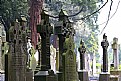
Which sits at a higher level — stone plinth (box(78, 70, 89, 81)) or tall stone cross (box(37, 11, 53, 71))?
tall stone cross (box(37, 11, 53, 71))

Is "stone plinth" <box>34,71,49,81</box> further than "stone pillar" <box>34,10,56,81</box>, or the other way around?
"stone pillar" <box>34,10,56,81</box>

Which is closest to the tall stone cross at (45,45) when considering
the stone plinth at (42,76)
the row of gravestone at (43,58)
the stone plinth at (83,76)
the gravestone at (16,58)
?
the row of gravestone at (43,58)

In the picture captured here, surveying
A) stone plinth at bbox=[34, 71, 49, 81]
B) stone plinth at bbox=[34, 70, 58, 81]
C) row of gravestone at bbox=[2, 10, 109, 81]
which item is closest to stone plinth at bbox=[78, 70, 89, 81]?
row of gravestone at bbox=[2, 10, 109, 81]

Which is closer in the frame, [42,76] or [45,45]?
[42,76]

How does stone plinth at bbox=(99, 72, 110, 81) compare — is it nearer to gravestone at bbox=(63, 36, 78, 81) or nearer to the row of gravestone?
the row of gravestone

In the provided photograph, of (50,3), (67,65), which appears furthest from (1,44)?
(50,3)

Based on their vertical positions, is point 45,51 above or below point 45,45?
below

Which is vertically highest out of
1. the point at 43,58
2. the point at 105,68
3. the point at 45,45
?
the point at 45,45

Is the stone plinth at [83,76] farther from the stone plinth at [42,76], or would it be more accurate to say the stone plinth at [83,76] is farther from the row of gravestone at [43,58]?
the stone plinth at [42,76]

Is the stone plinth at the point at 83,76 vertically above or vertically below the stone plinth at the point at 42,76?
below

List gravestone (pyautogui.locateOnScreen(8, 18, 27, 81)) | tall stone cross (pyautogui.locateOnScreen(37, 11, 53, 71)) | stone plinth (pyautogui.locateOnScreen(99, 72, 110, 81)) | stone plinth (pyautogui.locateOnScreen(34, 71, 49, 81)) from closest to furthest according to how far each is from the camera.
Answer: gravestone (pyautogui.locateOnScreen(8, 18, 27, 81)), stone plinth (pyautogui.locateOnScreen(34, 71, 49, 81)), tall stone cross (pyautogui.locateOnScreen(37, 11, 53, 71)), stone plinth (pyautogui.locateOnScreen(99, 72, 110, 81))

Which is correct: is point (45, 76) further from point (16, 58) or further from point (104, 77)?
point (104, 77)

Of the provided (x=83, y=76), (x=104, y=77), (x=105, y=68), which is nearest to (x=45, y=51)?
(x=83, y=76)

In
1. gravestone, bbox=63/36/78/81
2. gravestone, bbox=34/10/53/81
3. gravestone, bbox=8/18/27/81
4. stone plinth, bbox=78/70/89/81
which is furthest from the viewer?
stone plinth, bbox=78/70/89/81
